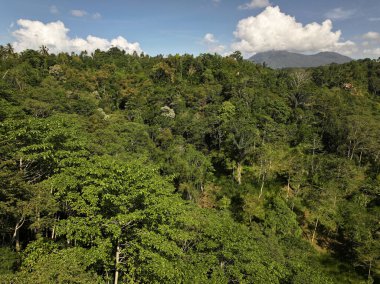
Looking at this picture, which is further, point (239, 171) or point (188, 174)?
point (239, 171)

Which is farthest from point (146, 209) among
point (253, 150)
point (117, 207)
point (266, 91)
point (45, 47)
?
point (45, 47)

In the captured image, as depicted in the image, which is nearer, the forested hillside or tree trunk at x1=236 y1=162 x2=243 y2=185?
the forested hillside

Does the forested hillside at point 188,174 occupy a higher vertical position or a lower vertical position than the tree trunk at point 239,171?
higher

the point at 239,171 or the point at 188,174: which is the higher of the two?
the point at 188,174

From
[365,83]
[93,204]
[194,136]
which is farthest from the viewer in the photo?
[365,83]

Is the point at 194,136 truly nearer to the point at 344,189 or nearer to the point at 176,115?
the point at 176,115

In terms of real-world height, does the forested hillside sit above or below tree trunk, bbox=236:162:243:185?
above

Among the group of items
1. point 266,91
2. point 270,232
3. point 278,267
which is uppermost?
point 266,91

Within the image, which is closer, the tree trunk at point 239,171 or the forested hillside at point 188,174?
the forested hillside at point 188,174
